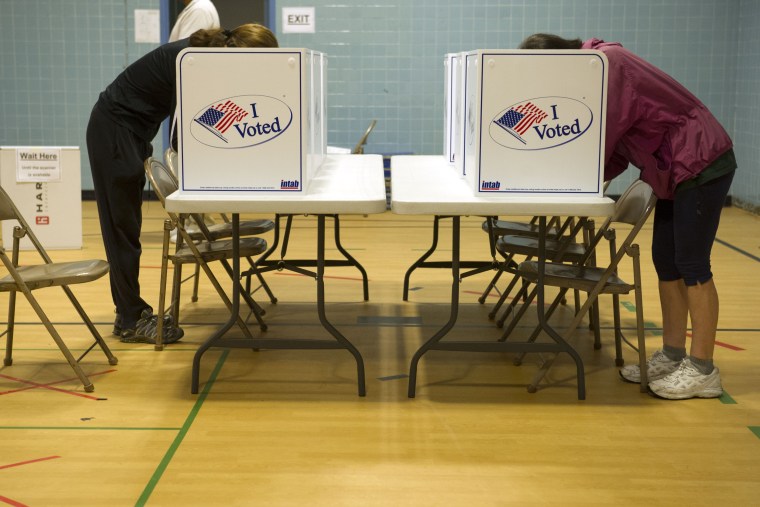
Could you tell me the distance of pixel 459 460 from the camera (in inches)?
111


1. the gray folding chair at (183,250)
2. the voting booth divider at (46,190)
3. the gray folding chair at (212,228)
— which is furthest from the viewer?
the voting booth divider at (46,190)

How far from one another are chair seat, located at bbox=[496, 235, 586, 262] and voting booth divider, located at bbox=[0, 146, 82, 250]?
9.99 feet

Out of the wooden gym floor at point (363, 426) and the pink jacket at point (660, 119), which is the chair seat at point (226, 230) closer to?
the wooden gym floor at point (363, 426)

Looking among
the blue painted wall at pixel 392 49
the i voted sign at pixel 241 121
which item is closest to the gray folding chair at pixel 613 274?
the i voted sign at pixel 241 121

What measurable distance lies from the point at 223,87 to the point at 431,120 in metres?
5.69

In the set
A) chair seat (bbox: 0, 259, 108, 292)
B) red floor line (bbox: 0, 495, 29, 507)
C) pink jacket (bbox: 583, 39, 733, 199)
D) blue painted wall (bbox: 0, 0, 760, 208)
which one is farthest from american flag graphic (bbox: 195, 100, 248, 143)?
blue painted wall (bbox: 0, 0, 760, 208)

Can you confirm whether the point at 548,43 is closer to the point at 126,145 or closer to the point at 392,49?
the point at 126,145

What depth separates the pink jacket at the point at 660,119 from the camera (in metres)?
3.16

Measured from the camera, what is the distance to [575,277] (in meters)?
3.52

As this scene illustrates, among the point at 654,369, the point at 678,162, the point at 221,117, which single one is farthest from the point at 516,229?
the point at 221,117

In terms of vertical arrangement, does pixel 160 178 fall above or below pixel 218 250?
above

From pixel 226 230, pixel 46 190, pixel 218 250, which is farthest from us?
pixel 46 190

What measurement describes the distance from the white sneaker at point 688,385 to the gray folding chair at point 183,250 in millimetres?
1574

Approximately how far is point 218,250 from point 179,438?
3.93 feet
